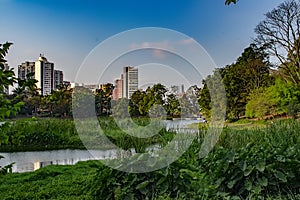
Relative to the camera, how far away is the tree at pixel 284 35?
2131 centimetres

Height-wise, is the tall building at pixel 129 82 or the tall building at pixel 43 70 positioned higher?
the tall building at pixel 43 70

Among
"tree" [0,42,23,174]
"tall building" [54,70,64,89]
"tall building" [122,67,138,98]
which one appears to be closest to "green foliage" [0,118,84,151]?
"tall building" [122,67,138,98]

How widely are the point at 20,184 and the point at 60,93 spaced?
15.8 m

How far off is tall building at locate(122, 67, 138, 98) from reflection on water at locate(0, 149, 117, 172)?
4.16 ft

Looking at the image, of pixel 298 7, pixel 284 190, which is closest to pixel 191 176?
pixel 284 190

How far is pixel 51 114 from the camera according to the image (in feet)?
58.7

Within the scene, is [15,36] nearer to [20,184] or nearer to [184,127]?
[184,127]

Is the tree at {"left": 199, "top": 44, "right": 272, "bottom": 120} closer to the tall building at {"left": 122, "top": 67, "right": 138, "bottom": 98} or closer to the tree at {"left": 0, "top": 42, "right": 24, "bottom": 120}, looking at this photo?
the tall building at {"left": 122, "top": 67, "right": 138, "bottom": 98}

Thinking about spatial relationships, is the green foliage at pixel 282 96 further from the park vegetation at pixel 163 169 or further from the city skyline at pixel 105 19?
the park vegetation at pixel 163 169

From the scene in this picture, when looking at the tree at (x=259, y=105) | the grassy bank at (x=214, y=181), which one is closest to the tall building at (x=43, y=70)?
the grassy bank at (x=214, y=181)

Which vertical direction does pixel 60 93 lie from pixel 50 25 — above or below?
below

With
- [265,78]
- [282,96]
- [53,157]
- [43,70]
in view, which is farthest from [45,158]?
[265,78]

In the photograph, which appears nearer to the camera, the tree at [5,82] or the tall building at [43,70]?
the tree at [5,82]

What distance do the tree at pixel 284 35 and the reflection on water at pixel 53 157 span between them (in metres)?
17.7
